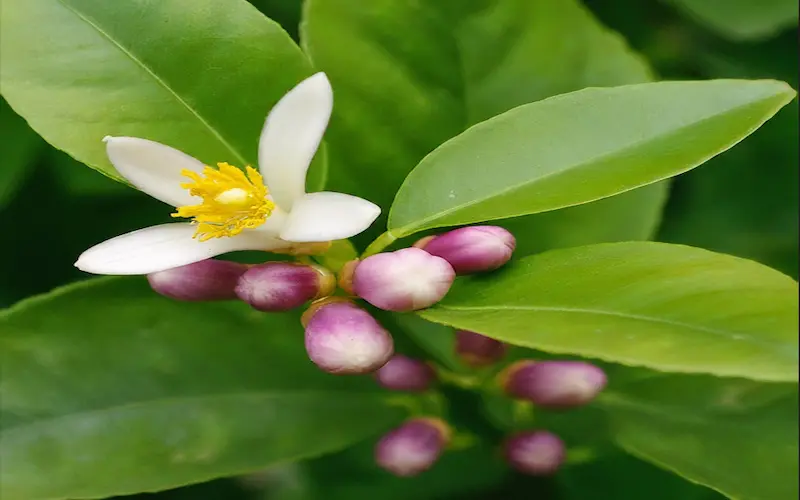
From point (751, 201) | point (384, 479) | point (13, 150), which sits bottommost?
point (384, 479)

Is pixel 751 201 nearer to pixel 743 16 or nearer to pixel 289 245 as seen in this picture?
pixel 743 16

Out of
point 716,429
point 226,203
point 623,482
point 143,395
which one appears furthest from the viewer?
point 623,482

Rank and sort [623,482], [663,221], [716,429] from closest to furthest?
[716,429] < [623,482] < [663,221]

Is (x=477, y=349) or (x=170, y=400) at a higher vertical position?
(x=477, y=349)

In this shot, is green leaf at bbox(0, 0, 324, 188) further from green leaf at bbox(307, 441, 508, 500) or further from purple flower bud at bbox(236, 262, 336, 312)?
green leaf at bbox(307, 441, 508, 500)

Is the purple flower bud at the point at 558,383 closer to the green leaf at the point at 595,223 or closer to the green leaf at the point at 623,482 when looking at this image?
the green leaf at the point at 595,223

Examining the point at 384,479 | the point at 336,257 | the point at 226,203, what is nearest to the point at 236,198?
the point at 226,203

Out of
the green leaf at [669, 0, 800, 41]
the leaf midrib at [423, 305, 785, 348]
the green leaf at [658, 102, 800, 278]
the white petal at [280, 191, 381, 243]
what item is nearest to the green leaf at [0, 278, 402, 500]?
the white petal at [280, 191, 381, 243]
